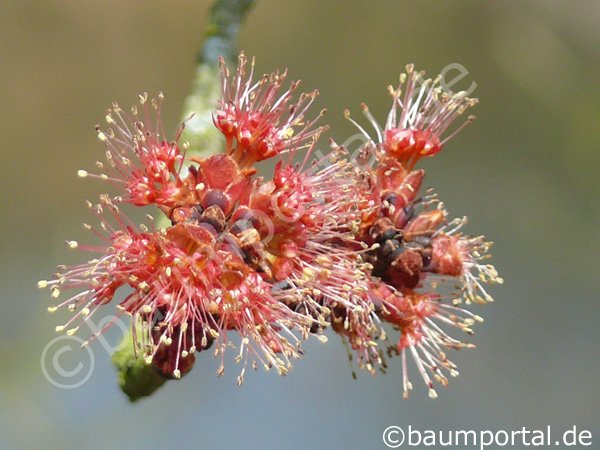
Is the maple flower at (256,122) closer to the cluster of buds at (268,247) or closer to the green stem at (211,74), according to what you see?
the cluster of buds at (268,247)

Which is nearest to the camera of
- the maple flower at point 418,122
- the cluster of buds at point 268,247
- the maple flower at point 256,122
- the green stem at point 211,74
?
the cluster of buds at point 268,247

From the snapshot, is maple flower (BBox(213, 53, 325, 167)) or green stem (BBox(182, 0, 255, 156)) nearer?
maple flower (BBox(213, 53, 325, 167))

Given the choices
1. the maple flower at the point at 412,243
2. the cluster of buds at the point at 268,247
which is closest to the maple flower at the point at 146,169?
the cluster of buds at the point at 268,247

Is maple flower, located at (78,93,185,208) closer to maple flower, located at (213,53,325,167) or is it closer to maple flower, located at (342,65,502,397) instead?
maple flower, located at (213,53,325,167)

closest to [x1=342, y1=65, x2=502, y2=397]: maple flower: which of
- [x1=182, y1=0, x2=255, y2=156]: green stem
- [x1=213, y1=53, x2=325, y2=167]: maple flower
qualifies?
[x1=213, y1=53, x2=325, y2=167]: maple flower

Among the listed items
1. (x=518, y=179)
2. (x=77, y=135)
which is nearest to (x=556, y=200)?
(x=518, y=179)

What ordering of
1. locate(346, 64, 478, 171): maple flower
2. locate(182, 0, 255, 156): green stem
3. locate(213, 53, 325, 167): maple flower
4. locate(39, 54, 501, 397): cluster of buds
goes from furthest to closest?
locate(182, 0, 255, 156): green stem → locate(346, 64, 478, 171): maple flower → locate(213, 53, 325, 167): maple flower → locate(39, 54, 501, 397): cluster of buds

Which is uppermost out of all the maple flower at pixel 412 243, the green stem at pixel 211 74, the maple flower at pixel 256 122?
the green stem at pixel 211 74
